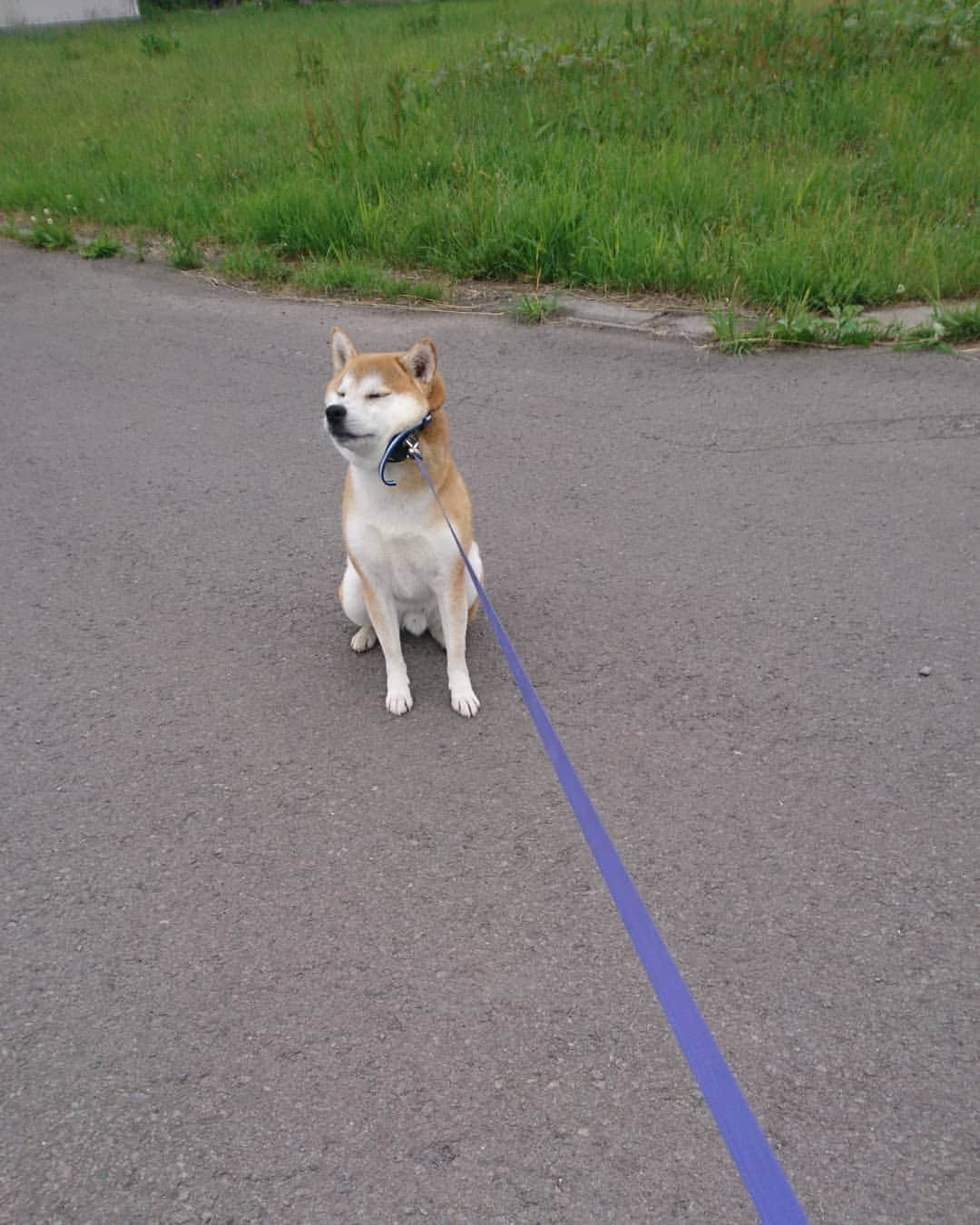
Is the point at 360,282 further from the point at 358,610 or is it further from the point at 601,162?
the point at 358,610

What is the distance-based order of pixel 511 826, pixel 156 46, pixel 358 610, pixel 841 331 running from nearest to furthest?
pixel 511 826 → pixel 358 610 → pixel 841 331 → pixel 156 46

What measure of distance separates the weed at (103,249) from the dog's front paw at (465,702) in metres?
6.53

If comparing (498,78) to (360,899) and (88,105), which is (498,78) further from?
(360,899)

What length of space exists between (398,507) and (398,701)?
651 millimetres

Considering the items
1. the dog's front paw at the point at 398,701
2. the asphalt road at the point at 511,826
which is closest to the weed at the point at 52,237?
the asphalt road at the point at 511,826

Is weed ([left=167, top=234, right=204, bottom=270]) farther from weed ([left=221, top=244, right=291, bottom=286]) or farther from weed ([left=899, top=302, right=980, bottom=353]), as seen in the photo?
weed ([left=899, top=302, right=980, bottom=353])

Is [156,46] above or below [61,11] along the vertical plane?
above

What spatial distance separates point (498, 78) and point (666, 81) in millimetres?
1687

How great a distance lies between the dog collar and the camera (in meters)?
3.10

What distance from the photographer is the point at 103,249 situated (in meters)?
8.38

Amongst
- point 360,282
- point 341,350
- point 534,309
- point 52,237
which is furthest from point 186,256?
point 341,350

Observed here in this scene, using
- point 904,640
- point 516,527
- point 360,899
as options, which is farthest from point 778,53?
point 360,899

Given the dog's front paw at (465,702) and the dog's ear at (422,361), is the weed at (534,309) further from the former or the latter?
the dog's front paw at (465,702)

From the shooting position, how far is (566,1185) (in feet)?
6.54
